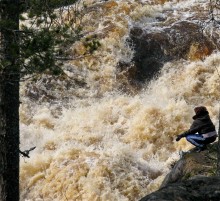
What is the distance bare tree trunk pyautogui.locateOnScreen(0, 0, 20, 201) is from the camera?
4.73m

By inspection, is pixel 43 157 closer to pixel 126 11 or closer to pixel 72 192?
pixel 72 192

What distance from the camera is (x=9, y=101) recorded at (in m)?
5.10

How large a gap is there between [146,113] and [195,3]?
710 cm

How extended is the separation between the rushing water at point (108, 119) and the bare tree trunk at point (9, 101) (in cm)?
357

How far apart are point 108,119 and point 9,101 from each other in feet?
24.9

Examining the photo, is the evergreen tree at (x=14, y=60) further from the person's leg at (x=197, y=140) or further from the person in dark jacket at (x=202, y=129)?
the person's leg at (x=197, y=140)

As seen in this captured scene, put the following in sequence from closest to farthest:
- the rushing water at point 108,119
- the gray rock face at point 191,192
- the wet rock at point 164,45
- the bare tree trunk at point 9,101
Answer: the gray rock face at point 191,192
the bare tree trunk at point 9,101
the rushing water at point 108,119
the wet rock at point 164,45

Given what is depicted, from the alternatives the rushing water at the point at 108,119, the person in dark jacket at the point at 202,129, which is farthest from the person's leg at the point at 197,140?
the rushing water at the point at 108,119

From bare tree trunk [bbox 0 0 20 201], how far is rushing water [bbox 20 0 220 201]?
3.57 meters

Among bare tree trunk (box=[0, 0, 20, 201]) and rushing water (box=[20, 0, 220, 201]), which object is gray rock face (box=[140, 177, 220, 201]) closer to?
bare tree trunk (box=[0, 0, 20, 201])

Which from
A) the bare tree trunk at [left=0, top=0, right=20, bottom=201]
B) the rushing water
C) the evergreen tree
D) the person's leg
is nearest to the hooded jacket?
the person's leg

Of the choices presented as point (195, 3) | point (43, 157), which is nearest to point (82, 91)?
point (43, 157)

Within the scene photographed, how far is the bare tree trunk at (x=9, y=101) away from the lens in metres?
4.73

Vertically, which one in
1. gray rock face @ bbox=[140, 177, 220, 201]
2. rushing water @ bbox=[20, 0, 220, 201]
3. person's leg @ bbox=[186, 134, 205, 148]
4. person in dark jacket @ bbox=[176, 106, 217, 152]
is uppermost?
gray rock face @ bbox=[140, 177, 220, 201]
